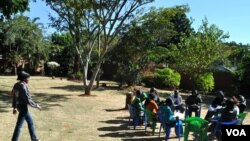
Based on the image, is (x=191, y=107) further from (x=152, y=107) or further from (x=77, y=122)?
(x=77, y=122)

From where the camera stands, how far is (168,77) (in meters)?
34.4

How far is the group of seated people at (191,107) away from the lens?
10883 mm

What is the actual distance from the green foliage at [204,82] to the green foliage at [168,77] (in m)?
1.64

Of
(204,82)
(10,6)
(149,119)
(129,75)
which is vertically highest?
(10,6)

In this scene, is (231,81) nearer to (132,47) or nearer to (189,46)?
(189,46)

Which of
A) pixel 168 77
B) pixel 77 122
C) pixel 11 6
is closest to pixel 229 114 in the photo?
pixel 77 122

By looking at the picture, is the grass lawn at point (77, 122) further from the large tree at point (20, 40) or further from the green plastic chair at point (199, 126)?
the large tree at point (20, 40)

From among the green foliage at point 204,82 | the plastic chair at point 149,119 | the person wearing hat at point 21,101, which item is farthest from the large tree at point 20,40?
the person wearing hat at point 21,101

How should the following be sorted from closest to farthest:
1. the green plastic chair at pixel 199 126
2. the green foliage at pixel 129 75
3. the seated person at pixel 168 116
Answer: the green plastic chair at pixel 199 126 → the seated person at pixel 168 116 → the green foliage at pixel 129 75

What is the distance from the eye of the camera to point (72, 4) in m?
25.1

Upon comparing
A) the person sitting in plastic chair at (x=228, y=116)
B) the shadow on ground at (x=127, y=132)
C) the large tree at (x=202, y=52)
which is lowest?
the shadow on ground at (x=127, y=132)

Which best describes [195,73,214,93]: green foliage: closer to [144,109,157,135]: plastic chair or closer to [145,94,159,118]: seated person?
[144,109,157,135]: plastic chair

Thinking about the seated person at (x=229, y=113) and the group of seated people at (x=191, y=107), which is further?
the group of seated people at (x=191, y=107)

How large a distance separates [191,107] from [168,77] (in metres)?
19.8
